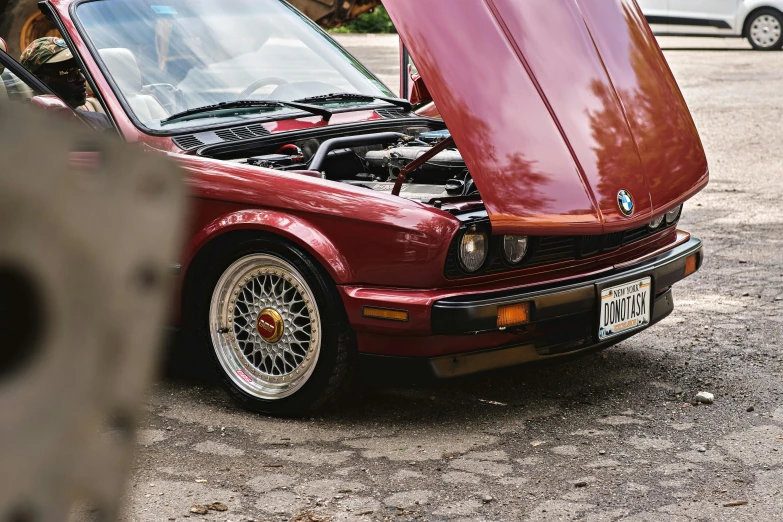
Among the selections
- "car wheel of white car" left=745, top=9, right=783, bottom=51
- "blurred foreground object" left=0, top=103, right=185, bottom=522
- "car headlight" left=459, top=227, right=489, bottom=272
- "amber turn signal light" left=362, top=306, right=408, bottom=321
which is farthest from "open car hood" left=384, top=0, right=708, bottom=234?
"car wheel of white car" left=745, top=9, right=783, bottom=51

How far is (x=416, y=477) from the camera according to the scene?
3.55 metres

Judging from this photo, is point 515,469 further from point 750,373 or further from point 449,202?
point 750,373

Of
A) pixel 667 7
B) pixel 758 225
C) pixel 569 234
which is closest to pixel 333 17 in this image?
pixel 758 225

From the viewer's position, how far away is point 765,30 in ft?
63.6

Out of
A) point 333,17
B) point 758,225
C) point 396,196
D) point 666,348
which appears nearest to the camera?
point 396,196

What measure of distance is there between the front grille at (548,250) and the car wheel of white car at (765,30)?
16420mm

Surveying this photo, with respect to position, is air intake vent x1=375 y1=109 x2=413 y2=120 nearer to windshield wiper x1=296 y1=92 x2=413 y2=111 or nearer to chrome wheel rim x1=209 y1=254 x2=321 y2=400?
windshield wiper x1=296 y1=92 x2=413 y2=111

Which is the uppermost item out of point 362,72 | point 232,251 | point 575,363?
point 362,72

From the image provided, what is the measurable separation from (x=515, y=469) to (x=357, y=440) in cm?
63

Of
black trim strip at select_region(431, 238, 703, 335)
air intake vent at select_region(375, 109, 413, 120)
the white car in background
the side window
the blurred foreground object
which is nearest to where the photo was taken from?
the blurred foreground object

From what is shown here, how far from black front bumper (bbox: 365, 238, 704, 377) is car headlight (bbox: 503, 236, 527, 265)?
0.48ft

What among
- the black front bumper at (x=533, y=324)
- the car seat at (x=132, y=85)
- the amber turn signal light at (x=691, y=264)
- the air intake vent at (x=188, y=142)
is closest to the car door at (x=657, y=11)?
the amber turn signal light at (x=691, y=264)

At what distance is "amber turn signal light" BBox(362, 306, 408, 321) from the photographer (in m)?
3.83

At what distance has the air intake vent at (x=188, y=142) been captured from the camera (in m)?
4.54
